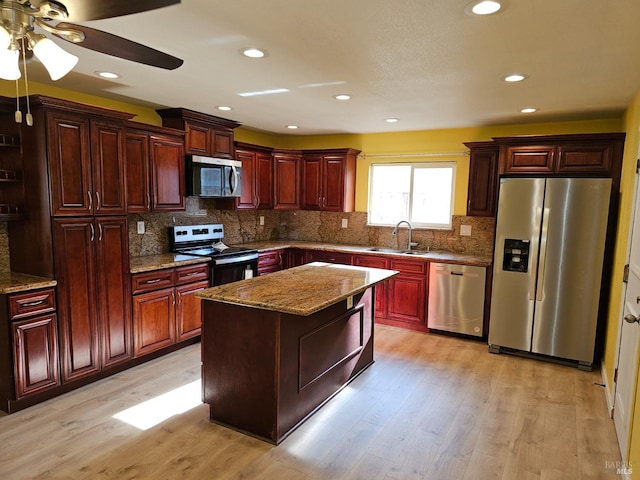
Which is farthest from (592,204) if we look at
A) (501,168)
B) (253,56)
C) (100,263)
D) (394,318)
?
(100,263)

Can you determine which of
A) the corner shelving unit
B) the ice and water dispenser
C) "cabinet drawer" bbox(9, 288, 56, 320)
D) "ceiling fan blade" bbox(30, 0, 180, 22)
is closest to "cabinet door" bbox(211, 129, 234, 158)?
the corner shelving unit

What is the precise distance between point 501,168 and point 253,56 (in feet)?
8.94

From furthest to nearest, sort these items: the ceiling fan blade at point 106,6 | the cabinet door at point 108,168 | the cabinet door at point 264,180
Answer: the cabinet door at point 264,180, the cabinet door at point 108,168, the ceiling fan blade at point 106,6

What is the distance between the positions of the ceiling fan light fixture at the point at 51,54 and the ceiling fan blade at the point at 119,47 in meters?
0.08

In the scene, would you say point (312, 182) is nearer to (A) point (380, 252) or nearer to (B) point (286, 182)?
(B) point (286, 182)

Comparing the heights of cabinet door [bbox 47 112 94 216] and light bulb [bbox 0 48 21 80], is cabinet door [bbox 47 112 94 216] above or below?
below

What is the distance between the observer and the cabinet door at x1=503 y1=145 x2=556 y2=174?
3.80 meters

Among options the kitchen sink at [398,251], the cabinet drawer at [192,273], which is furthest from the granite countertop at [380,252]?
the cabinet drawer at [192,273]

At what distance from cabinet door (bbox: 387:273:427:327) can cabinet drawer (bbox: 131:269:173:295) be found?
2.47 meters

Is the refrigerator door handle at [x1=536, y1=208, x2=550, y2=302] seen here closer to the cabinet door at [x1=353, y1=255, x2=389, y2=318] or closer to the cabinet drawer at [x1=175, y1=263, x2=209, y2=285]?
the cabinet door at [x1=353, y1=255, x2=389, y2=318]

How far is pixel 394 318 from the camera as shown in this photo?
4.83 metres

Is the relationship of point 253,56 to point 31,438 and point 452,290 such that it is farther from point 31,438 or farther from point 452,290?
point 452,290

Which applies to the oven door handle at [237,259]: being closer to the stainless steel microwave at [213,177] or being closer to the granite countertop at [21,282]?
the stainless steel microwave at [213,177]

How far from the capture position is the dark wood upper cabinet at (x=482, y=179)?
435cm
